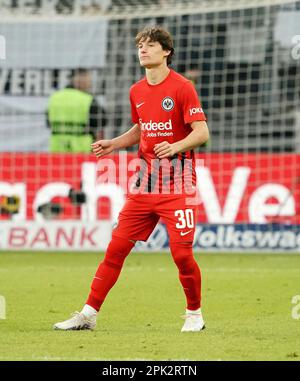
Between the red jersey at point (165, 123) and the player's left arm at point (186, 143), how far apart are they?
2.3 inches

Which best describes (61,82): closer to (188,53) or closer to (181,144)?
(188,53)

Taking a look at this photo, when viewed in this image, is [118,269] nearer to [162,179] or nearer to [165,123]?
[162,179]

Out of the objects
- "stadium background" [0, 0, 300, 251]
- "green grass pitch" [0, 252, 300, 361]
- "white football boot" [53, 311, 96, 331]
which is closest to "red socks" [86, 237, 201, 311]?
"white football boot" [53, 311, 96, 331]

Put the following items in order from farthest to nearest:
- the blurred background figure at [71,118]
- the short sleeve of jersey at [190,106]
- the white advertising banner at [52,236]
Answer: the blurred background figure at [71,118] → the white advertising banner at [52,236] → the short sleeve of jersey at [190,106]

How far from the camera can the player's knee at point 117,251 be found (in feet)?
28.7

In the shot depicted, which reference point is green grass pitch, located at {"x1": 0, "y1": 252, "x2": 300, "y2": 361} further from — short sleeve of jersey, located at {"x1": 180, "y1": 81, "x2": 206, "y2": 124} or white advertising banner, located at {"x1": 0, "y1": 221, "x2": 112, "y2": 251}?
short sleeve of jersey, located at {"x1": 180, "y1": 81, "x2": 206, "y2": 124}

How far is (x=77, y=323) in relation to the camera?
340 inches

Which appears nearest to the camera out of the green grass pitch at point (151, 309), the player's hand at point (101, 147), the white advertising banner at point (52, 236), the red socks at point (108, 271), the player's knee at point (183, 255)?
the green grass pitch at point (151, 309)

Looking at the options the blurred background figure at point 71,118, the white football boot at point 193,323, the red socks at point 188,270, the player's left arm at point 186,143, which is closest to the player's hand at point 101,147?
the player's left arm at point 186,143

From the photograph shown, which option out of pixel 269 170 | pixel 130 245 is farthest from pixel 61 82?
pixel 130 245

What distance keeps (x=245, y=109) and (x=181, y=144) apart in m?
11.2

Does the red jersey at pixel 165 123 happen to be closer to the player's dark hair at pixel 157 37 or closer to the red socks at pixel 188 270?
the player's dark hair at pixel 157 37

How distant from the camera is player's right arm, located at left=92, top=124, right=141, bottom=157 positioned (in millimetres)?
8945

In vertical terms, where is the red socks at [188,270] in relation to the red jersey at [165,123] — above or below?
below
